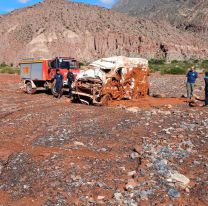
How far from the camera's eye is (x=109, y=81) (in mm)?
16125

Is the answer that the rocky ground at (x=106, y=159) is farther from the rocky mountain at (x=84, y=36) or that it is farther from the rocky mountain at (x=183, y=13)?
the rocky mountain at (x=183, y=13)

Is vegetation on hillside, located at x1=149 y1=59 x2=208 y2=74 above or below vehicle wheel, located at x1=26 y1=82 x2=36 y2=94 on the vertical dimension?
above

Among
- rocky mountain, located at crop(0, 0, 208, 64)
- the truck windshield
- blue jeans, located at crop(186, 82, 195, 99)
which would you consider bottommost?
blue jeans, located at crop(186, 82, 195, 99)

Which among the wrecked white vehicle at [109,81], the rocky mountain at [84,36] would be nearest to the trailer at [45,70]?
the wrecked white vehicle at [109,81]

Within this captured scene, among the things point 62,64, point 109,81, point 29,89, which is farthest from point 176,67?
point 109,81

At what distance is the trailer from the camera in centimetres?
2058

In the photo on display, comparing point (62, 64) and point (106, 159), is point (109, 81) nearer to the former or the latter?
point (62, 64)

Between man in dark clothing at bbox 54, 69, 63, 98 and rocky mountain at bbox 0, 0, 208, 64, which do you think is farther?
rocky mountain at bbox 0, 0, 208, 64

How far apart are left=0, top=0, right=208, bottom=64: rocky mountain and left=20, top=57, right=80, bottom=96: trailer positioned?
63167 mm

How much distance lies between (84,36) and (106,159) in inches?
3358

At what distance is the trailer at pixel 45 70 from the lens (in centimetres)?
2058

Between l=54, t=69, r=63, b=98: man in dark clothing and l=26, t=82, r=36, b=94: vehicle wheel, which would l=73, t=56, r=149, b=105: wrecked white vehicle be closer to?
l=54, t=69, r=63, b=98: man in dark clothing

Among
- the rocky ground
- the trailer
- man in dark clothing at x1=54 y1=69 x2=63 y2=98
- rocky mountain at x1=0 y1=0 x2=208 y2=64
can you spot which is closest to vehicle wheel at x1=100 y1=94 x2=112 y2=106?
the rocky ground

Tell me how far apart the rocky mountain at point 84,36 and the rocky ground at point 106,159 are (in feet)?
245
